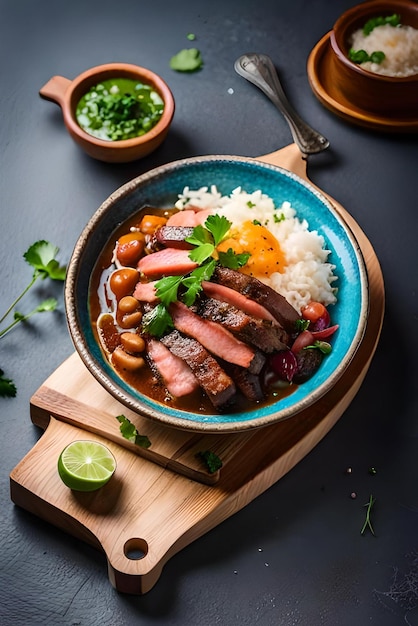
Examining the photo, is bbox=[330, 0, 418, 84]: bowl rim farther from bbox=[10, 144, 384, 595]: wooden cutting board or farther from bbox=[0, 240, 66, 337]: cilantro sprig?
bbox=[0, 240, 66, 337]: cilantro sprig

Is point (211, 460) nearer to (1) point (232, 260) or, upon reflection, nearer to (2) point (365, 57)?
(1) point (232, 260)

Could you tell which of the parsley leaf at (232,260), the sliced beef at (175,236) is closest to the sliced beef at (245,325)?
the parsley leaf at (232,260)

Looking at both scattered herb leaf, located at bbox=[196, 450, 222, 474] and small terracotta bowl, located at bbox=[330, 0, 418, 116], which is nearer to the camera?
scattered herb leaf, located at bbox=[196, 450, 222, 474]

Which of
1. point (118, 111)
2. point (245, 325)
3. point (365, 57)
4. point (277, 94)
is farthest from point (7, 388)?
point (365, 57)

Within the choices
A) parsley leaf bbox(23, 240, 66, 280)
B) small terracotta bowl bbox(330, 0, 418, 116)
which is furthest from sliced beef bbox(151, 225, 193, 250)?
small terracotta bowl bbox(330, 0, 418, 116)

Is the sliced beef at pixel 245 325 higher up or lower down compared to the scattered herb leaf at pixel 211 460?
higher up

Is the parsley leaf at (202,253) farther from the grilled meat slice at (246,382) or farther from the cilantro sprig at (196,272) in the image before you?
the grilled meat slice at (246,382)
